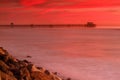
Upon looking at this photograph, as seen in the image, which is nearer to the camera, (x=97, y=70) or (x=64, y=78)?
(x=64, y=78)

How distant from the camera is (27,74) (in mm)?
11195

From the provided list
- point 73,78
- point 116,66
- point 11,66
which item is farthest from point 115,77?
point 11,66

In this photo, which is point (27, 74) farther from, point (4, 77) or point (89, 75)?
point (89, 75)

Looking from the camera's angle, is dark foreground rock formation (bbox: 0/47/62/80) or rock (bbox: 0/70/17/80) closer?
rock (bbox: 0/70/17/80)

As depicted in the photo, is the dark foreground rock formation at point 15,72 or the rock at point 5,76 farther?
the dark foreground rock formation at point 15,72

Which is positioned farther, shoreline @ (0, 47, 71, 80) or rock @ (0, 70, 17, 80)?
shoreline @ (0, 47, 71, 80)

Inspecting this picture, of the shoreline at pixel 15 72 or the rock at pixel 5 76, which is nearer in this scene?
the rock at pixel 5 76

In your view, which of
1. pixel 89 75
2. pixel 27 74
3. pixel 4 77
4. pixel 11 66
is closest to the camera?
pixel 4 77

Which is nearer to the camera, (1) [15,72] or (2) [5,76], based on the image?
(2) [5,76]

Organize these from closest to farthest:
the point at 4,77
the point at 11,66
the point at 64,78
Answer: the point at 4,77 < the point at 11,66 < the point at 64,78

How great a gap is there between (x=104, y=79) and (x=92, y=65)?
4360 millimetres

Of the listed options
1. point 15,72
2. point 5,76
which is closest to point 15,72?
point 15,72

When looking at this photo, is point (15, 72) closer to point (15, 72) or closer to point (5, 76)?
point (15, 72)

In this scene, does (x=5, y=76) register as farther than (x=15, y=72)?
No
